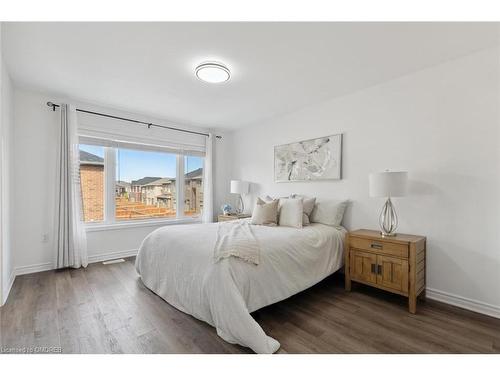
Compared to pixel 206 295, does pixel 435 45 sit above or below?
above

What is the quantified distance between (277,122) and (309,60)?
69.6 inches

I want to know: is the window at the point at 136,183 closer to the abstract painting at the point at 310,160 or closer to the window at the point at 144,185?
the window at the point at 144,185

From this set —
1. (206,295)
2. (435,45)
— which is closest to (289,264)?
(206,295)

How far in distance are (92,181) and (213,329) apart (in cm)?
305

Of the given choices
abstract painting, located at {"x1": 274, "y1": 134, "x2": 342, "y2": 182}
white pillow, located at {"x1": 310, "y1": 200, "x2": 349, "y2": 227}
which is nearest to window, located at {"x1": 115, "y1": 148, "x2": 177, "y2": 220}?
abstract painting, located at {"x1": 274, "y1": 134, "x2": 342, "y2": 182}

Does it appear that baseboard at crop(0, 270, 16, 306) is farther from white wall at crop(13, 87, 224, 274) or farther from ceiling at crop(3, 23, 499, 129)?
ceiling at crop(3, 23, 499, 129)

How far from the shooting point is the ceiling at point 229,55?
6.08ft

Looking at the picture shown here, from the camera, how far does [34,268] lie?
310 cm

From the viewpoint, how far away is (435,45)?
2.06 m

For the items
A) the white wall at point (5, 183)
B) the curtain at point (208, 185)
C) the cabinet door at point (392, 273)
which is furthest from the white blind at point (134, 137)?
the cabinet door at point (392, 273)

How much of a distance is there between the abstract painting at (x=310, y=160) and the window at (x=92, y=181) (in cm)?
281

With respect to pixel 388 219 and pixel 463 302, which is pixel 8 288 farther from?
pixel 463 302
